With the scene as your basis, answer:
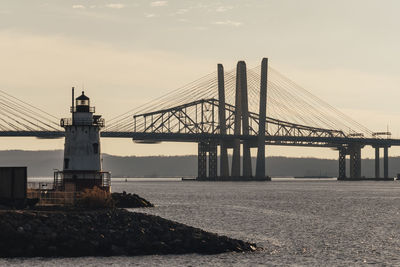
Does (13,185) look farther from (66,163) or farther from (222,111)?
(222,111)

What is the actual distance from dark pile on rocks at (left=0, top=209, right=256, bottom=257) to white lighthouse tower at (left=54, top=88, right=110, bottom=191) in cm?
1872

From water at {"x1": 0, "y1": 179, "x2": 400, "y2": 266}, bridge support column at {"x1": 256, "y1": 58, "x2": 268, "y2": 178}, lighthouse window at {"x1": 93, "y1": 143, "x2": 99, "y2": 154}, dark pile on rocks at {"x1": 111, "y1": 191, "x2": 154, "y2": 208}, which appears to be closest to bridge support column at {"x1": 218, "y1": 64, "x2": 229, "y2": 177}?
bridge support column at {"x1": 256, "y1": 58, "x2": 268, "y2": 178}

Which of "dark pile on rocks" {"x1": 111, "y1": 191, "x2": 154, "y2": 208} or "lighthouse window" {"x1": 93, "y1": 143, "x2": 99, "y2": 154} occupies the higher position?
"lighthouse window" {"x1": 93, "y1": 143, "x2": 99, "y2": 154}

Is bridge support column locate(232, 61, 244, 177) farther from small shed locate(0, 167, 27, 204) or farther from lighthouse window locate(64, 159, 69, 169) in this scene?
small shed locate(0, 167, 27, 204)

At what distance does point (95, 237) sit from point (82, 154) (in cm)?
2235

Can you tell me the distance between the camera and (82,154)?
2269 inches

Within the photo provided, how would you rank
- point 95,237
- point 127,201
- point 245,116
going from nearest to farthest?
1. point 95,237
2. point 127,201
3. point 245,116

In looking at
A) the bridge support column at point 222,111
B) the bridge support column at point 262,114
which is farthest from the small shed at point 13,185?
the bridge support column at point 222,111

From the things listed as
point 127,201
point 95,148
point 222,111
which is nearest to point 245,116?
point 222,111

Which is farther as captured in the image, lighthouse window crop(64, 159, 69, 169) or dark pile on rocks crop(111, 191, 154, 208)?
dark pile on rocks crop(111, 191, 154, 208)

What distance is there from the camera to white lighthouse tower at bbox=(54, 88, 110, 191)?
57.6 meters

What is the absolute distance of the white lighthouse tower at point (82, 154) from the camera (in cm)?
5759

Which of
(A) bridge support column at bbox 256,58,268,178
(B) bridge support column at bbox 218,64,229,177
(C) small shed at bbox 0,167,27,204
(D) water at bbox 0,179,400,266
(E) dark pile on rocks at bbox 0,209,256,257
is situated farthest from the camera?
(B) bridge support column at bbox 218,64,229,177

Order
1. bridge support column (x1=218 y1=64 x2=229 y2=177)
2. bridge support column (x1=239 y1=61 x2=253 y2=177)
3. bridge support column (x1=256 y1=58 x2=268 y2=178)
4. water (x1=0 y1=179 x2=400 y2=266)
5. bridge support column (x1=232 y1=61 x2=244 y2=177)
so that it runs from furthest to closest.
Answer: bridge support column (x1=218 y1=64 x2=229 y2=177)
bridge support column (x1=232 y1=61 x2=244 y2=177)
bridge support column (x1=239 y1=61 x2=253 y2=177)
bridge support column (x1=256 y1=58 x2=268 y2=178)
water (x1=0 y1=179 x2=400 y2=266)
